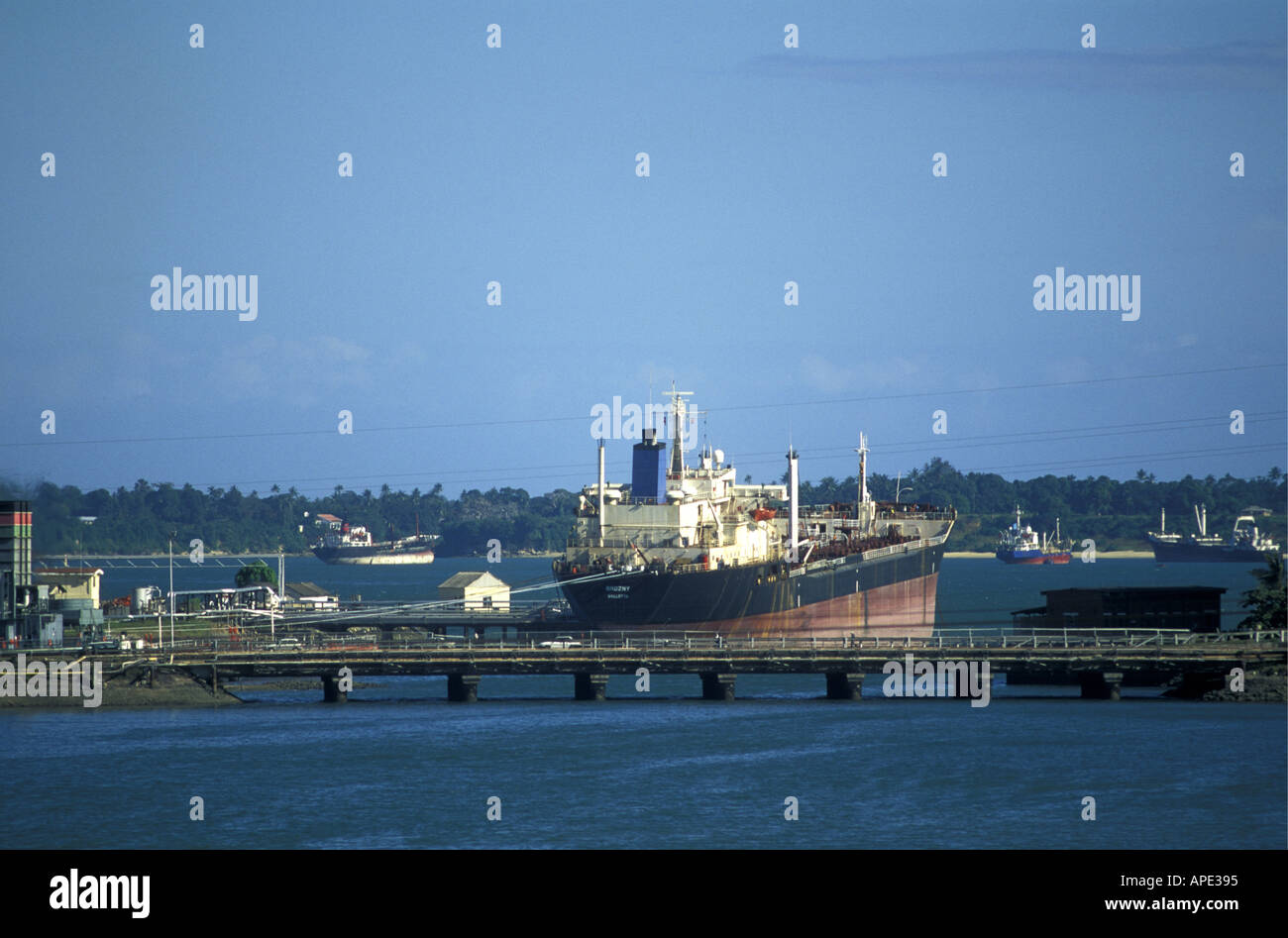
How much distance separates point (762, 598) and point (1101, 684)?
67.2ft

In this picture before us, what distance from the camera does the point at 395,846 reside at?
3791 centimetres

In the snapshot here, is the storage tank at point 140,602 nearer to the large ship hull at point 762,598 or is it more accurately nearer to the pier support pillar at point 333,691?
the pier support pillar at point 333,691

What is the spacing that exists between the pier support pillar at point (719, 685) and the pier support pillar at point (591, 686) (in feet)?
12.9

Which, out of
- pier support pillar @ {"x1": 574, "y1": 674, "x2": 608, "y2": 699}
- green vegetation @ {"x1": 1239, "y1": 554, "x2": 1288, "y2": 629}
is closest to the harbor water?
pier support pillar @ {"x1": 574, "y1": 674, "x2": 608, "y2": 699}

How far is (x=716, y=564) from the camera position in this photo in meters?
77.6

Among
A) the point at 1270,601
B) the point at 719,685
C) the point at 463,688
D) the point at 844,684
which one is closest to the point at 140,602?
the point at 463,688

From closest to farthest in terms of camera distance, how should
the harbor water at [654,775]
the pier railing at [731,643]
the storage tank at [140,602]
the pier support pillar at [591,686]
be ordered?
1. the harbor water at [654,775]
2. the pier railing at [731,643]
3. the pier support pillar at [591,686]
4. the storage tank at [140,602]

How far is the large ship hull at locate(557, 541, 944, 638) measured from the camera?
73625 mm

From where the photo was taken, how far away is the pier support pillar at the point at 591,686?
205 feet

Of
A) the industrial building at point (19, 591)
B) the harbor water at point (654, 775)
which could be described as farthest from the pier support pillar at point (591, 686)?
the industrial building at point (19, 591)

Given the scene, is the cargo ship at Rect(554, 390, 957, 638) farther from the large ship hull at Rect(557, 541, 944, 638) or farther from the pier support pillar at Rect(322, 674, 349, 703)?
the pier support pillar at Rect(322, 674, 349, 703)

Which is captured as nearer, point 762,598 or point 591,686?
point 591,686

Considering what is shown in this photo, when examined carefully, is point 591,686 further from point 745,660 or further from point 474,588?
point 474,588
